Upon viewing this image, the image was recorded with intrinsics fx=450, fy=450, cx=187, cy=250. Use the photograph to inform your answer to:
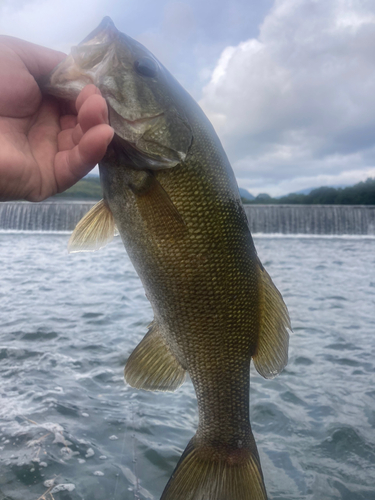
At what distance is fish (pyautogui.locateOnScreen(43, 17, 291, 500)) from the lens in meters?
1.96

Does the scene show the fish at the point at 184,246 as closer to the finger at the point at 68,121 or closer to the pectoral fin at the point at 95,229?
the pectoral fin at the point at 95,229

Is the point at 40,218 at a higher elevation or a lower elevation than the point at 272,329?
higher

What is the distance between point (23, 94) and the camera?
2227mm

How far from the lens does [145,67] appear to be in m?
2.04

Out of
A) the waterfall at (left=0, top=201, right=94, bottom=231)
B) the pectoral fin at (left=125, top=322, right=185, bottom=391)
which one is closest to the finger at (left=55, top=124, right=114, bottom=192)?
the pectoral fin at (left=125, top=322, right=185, bottom=391)

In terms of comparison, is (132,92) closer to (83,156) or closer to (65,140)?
(83,156)

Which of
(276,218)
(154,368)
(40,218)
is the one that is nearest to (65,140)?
(154,368)

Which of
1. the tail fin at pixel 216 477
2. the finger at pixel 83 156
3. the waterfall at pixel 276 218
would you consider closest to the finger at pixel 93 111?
the finger at pixel 83 156

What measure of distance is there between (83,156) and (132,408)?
3581 millimetres

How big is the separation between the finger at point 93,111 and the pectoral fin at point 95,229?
45 cm

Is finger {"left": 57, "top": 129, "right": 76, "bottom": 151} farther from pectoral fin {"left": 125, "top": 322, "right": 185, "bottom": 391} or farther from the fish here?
pectoral fin {"left": 125, "top": 322, "right": 185, "bottom": 391}

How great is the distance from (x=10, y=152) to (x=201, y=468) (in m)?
1.76

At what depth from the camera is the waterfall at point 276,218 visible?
24266mm

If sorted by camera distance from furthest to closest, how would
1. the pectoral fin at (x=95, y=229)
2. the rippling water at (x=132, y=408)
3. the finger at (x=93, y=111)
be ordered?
the rippling water at (x=132, y=408) < the pectoral fin at (x=95, y=229) < the finger at (x=93, y=111)
